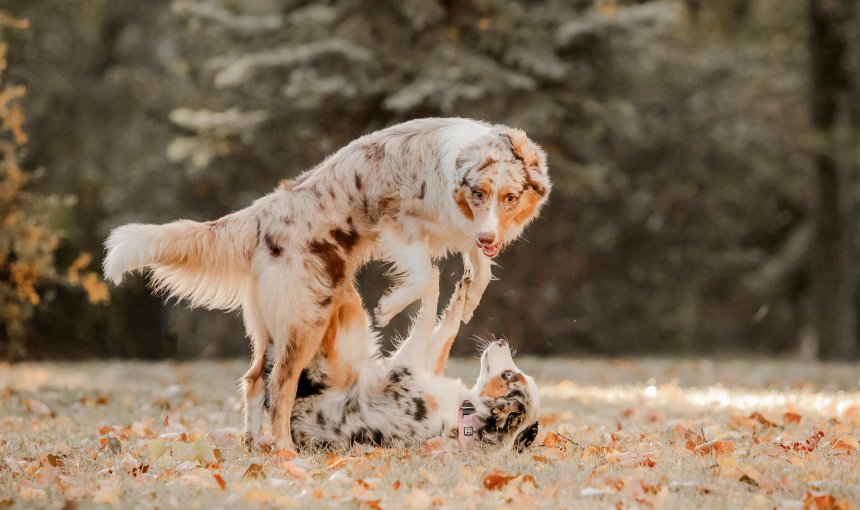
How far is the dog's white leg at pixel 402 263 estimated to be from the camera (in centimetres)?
567

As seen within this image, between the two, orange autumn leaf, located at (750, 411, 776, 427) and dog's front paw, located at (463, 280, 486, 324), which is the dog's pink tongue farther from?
orange autumn leaf, located at (750, 411, 776, 427)

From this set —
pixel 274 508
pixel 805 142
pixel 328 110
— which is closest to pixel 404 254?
pixel 274 508

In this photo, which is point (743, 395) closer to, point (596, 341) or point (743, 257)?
point (596, 341)

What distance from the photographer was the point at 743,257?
20.1 metres

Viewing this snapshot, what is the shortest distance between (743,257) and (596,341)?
11.5 ft

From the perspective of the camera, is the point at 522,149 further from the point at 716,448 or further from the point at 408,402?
the point at 716,448

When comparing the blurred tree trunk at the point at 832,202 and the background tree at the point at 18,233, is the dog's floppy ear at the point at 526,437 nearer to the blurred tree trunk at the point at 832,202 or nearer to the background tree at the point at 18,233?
the background tree at the point at 18,233

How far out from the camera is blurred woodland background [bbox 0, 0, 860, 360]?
41.0 feet

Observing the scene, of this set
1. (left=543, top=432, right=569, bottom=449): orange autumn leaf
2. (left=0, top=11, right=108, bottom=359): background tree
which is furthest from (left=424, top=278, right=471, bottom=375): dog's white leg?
(left=0, top=11, right=108, bottom=359): background tree

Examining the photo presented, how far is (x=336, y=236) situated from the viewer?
5.67 m

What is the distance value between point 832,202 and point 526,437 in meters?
11.6

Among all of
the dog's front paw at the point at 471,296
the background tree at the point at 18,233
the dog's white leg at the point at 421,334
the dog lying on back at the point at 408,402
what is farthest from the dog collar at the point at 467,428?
the background tree at the point at 18,233

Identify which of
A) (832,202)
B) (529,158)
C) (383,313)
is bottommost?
(383,313)

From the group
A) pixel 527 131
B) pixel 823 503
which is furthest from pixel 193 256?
pixel 527 131
